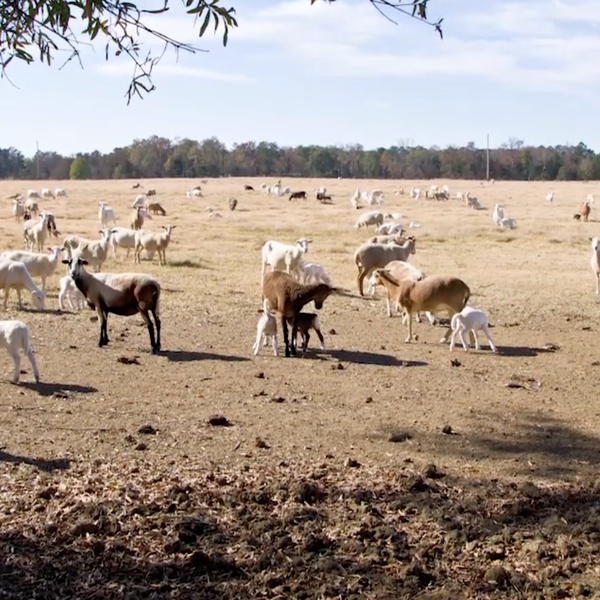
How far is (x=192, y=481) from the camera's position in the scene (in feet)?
21.7

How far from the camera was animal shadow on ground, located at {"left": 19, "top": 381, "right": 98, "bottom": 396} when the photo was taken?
963cm

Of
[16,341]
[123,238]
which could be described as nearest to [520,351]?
[16,341]

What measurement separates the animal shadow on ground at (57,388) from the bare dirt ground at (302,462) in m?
0.03

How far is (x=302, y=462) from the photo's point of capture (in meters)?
7.16

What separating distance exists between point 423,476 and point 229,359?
5465 millimetres

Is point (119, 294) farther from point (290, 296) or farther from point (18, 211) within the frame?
point (18, 211)

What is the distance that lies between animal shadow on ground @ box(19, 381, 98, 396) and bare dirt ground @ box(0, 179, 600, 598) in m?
0.03

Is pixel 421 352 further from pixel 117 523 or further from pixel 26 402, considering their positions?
pixel 117 523

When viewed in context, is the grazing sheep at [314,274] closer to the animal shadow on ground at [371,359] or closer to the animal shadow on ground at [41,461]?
the animal shadow on ground at [371,359]

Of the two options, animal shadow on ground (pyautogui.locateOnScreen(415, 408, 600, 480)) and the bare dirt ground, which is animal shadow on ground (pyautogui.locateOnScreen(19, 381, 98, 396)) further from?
animal shadow on ground (pyautogui.locateOnScreen(415, 408, 600, 480))

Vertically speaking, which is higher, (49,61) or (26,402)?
(49,61)

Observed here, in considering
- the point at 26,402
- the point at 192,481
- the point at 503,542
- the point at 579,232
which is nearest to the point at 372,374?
the point at 26,402

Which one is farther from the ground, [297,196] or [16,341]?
[297,196]

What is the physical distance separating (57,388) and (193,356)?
2.51 metres
